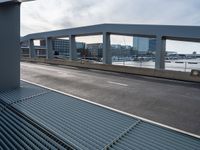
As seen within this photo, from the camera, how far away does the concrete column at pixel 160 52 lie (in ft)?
63.0

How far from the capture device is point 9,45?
305 inches

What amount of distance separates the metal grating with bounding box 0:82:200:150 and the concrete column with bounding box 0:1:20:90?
224 centimetres

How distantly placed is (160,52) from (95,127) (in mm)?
16710

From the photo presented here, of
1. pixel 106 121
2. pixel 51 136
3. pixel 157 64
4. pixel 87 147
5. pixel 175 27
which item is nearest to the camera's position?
pixel 87 147

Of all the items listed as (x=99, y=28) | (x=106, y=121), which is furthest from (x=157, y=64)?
(x=106, y=121)

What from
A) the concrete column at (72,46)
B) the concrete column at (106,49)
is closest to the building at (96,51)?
the concrete column at (72,46)

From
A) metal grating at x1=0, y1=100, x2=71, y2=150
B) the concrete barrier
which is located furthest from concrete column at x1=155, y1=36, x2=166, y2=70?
metal grating at x1=0, y1=100, x2=71, y2=150

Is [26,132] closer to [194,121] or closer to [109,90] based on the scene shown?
[194,121]

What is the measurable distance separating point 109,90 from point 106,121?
789 cm

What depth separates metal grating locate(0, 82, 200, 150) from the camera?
3.47 m

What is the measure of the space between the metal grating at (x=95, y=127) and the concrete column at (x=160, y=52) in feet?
49.7

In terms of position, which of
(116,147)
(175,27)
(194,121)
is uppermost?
(175,27)

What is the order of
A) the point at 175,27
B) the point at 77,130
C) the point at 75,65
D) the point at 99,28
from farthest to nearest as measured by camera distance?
the point at 75,65 → the point at 99,28 → the point at 175,27 → the point at 77,130

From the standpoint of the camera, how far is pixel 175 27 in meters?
17.6
